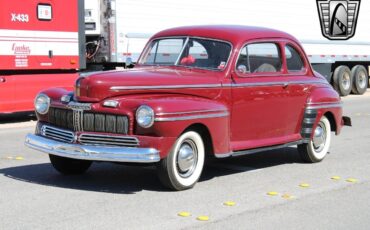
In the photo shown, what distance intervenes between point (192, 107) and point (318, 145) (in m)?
2.74

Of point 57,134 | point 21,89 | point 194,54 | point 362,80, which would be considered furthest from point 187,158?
point 362,80

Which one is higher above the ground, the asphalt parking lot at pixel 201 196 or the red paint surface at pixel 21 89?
the red paint surface at pixel 21 89

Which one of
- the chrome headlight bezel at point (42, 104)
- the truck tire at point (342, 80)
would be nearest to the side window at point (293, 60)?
the chrome headlight bezel at point (42, 104)

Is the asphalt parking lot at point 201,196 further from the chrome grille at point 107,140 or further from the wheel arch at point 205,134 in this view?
the chrome grille at point 107,140

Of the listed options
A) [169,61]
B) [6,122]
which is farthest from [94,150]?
[6,122]

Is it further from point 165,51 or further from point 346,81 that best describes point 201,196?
A: point 346,81

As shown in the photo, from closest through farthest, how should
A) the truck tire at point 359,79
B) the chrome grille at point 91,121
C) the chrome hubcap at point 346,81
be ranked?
the chrome grille at point 91,121 → the chrome hubcap at point 346,81 → the truck tire at point 359,79

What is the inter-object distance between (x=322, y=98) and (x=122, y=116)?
3250 mm

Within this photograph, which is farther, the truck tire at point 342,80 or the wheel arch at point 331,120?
the truck tire at point 342,80

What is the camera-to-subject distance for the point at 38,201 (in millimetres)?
5922

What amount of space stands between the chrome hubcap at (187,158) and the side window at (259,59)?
1.24 m

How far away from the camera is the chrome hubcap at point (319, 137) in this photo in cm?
832

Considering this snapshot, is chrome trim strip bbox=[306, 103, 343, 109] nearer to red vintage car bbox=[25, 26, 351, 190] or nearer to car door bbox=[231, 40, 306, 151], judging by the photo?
red vintage car bbox=[25, 26, 351, 190]

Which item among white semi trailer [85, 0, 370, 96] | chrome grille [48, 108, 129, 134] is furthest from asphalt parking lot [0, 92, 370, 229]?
white semi trailer [85, 0, 370, 96]
